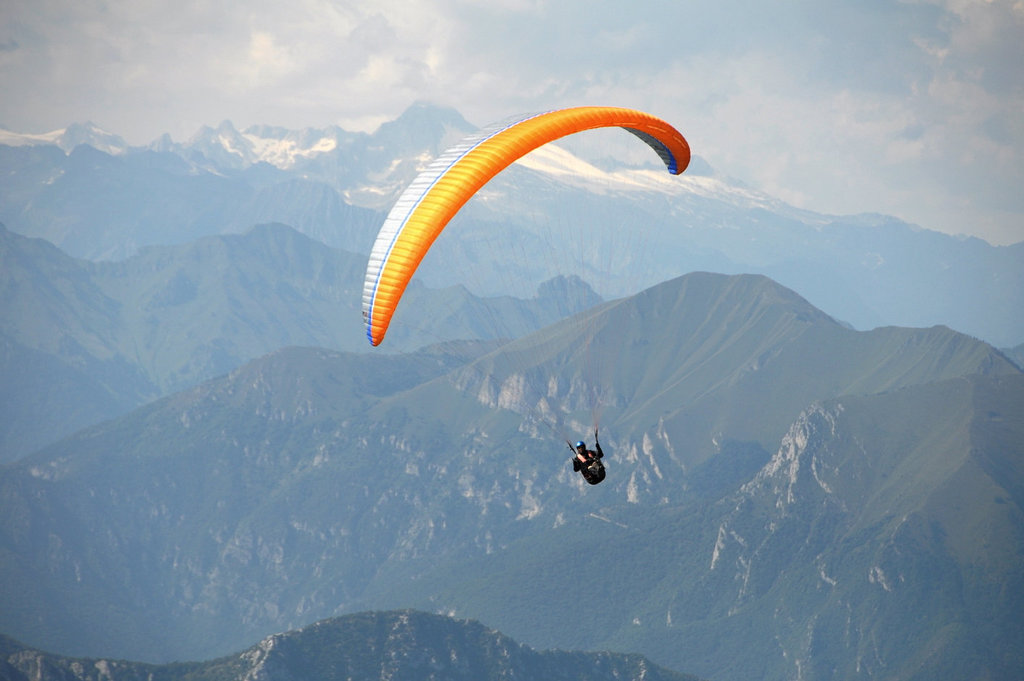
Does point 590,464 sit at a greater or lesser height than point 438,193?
lesser

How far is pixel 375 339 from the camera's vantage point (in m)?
54.8

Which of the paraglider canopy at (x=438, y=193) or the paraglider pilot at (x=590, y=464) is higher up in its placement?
the paraglider canopy at (x=438, y=193)

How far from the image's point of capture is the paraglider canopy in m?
55.2

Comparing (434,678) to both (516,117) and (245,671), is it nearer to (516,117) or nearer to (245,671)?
(245,671)

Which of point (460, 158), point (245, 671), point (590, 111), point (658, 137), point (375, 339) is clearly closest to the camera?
point (375, 339)

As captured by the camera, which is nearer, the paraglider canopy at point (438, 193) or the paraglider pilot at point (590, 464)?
the paraglider canopy at point (438, 193)

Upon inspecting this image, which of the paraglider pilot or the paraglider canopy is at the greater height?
the paraglider canopy

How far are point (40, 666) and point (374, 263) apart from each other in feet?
561

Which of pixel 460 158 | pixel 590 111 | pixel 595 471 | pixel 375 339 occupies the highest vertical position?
pixel 590 111

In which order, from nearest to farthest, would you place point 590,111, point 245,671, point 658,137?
point 590,111 < point 658,137 < point 245,671

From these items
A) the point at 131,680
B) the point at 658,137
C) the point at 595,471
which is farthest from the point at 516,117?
the point at 131,680

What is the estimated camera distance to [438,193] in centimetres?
5712

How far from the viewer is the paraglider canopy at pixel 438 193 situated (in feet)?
181

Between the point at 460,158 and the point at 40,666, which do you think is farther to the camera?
the point at 40,666
